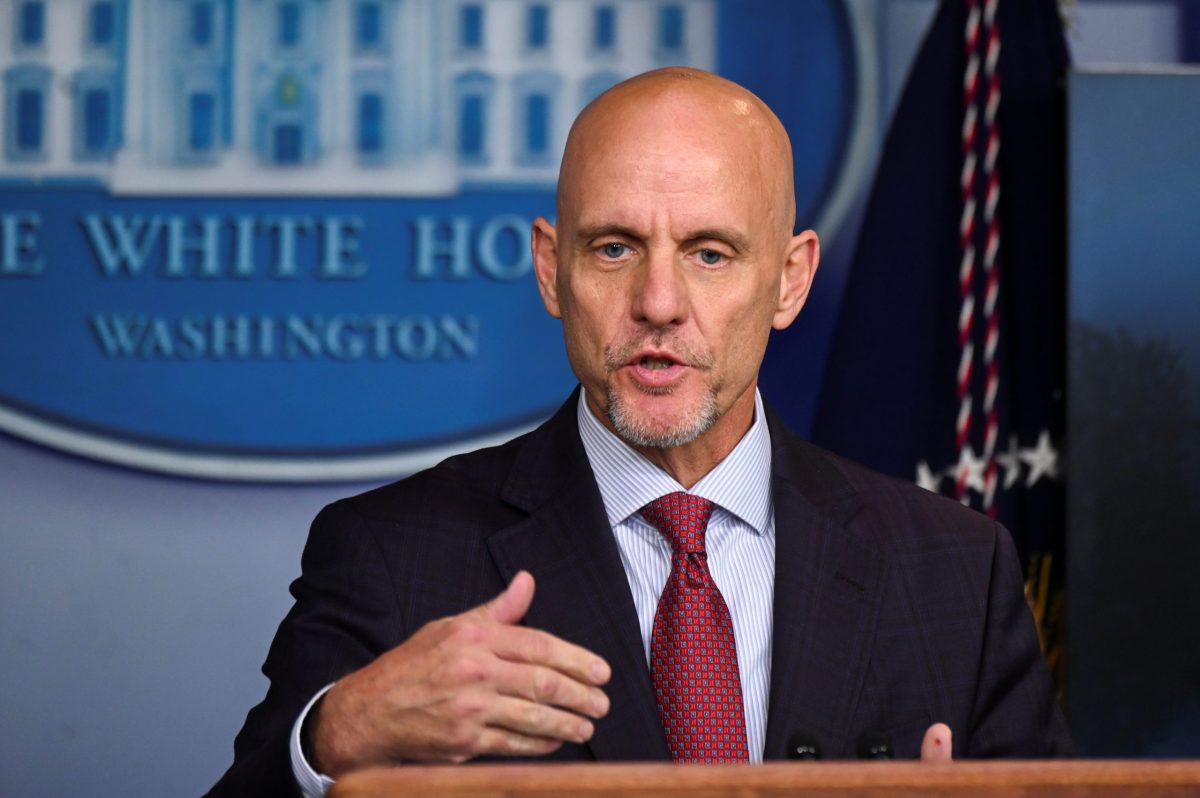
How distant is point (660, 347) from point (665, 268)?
0.28 feet

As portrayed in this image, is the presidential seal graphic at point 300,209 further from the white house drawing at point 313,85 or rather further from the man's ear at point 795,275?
the man's ear at point 795,275

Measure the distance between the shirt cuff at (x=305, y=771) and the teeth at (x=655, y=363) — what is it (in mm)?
501

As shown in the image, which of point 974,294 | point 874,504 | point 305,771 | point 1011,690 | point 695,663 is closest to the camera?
point 305,771

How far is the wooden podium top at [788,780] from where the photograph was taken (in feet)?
2.79

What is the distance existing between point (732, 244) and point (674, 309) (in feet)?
0.40

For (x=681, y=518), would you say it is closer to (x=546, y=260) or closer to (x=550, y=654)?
(x=546, y=260)

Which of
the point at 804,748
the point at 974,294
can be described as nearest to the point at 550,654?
the point at 804,748

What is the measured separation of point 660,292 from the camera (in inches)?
65.8

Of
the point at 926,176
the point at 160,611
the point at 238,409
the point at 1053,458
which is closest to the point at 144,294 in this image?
the point at 238,409

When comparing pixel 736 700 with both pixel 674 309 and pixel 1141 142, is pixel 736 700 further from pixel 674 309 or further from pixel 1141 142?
pixel 1141 142

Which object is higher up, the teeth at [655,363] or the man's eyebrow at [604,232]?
the man's eyebrow at [604,232]

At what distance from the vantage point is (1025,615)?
1842 mm

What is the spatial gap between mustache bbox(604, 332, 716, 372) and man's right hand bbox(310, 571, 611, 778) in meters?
0.50

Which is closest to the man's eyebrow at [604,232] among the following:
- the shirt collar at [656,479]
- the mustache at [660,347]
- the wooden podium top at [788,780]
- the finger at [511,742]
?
the mustache at [660,347]
